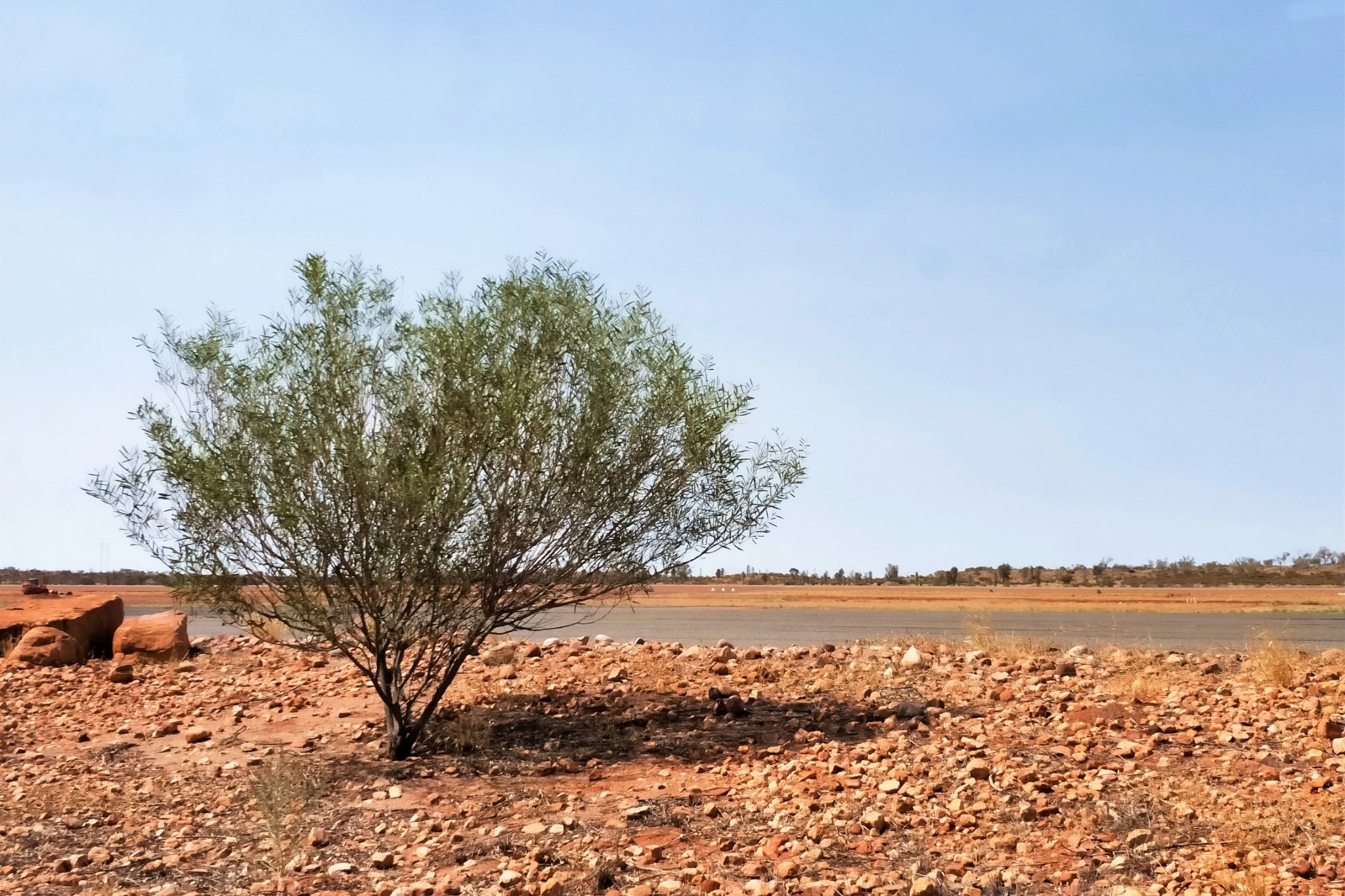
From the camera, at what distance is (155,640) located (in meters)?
19.6

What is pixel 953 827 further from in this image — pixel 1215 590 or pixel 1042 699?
pixel 1215 590

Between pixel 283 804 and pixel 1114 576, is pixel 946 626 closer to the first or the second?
pixel 283 804

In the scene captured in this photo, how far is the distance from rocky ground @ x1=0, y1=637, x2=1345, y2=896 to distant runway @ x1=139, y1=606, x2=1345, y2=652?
4792 mm

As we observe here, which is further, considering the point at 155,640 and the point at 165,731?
the point at 155,640

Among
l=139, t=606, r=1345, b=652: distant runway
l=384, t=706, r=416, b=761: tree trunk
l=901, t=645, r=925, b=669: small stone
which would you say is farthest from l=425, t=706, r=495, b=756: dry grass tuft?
l=139, t=606, r=1345, b=652: distant runway

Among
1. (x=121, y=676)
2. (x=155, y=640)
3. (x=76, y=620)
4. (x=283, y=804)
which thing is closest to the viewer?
(x=283, y=804)

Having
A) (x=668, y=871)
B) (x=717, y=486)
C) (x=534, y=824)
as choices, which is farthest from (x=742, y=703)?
(x=668, y=871)

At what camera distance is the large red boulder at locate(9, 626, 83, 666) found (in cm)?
1897

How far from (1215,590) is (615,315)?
204 feet

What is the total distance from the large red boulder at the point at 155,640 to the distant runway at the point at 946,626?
1.09m

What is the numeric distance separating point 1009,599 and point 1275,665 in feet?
132

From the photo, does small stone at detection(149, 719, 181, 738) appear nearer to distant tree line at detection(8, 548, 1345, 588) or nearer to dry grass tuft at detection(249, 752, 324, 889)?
dry grass tuft at detection(249, 752, 324, 889)

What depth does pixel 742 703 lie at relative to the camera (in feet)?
42.0

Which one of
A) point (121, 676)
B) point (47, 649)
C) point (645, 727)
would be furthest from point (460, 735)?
point (47, 649)
